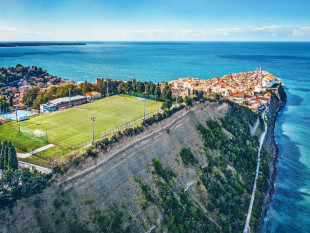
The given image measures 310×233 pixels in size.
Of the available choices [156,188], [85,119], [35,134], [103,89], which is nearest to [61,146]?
[35,134]

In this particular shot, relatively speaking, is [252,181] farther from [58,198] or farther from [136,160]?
[58,198]

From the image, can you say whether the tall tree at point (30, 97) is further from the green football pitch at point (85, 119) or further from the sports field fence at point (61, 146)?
the sports field fence at point (61, 146)

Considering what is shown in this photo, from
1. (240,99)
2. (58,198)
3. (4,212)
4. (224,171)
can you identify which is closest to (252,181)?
(224,171)

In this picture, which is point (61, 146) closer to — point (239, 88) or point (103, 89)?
point (103, 89)

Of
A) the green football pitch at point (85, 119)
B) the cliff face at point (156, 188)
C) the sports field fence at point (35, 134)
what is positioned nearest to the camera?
the cliff face at point (156, 188)

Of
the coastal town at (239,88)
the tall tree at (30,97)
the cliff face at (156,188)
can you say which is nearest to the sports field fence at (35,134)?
the cliff face at (156,188)

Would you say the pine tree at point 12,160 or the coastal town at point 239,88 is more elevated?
the pine tree at point 12,160
